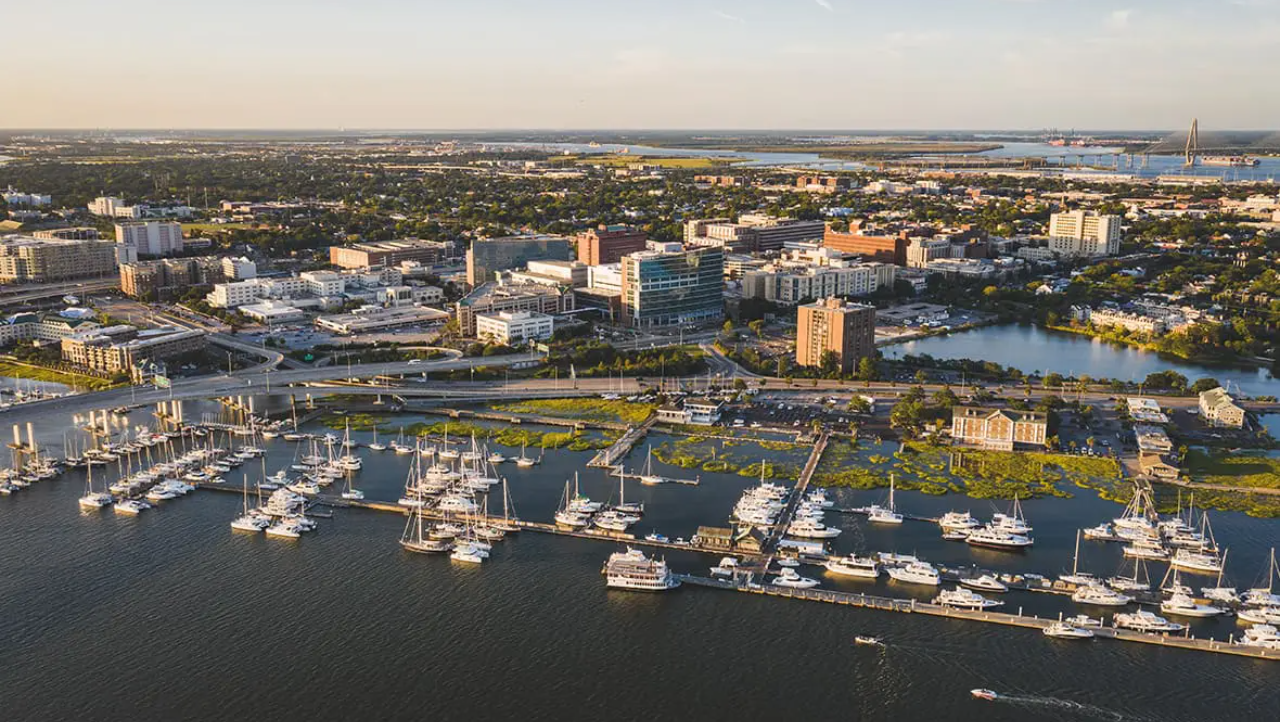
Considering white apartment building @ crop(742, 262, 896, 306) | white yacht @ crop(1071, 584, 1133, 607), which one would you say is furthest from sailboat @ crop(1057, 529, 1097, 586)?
white apartment building @ crop(742, 262, 896, 306)

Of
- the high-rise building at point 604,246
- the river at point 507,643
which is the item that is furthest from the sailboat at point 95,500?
the high-rise building at point 604,246

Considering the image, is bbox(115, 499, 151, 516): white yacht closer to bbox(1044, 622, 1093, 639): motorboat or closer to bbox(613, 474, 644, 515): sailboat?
bbox(613, 474, 644, 515): sailboat

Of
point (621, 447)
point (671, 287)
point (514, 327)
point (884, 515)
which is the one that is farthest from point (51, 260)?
point (884, 515)

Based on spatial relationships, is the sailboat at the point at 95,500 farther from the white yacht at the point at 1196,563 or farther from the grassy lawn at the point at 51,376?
the white yacht at the point at 1196,563

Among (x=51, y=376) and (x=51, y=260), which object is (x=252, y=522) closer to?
(x=51, y=376)

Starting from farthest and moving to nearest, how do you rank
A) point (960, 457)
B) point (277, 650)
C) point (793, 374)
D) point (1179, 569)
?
1. point (793, 374)
2. point (960, 457)
3. point (1179, 569)
4. point (277, 650)

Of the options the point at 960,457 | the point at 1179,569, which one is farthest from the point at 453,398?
the point at 1179,569

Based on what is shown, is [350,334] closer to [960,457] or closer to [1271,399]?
[960,457]
